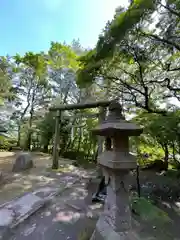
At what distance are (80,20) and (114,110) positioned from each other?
446cm

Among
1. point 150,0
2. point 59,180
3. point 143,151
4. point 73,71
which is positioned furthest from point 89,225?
point 73,71

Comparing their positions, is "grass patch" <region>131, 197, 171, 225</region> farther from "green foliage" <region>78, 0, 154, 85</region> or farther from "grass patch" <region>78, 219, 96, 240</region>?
"green foliage" <region>78, 0, 154, 85</region>

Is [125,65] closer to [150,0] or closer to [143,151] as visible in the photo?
[150,0]

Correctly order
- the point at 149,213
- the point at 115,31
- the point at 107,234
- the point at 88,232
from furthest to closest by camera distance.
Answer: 1. the point at 115,31
2. the point at 149,213
3. the point at 88,232
4. the point at 107,234

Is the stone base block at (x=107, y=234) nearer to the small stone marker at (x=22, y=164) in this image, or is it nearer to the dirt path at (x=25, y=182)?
the dirt path at (x=25, y=182)

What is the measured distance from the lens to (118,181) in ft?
6.29

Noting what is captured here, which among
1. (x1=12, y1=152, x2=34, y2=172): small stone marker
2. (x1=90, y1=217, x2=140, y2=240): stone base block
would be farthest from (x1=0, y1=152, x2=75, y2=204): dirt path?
(x1=90, y1=217, x2=140, y2=240): stone base block

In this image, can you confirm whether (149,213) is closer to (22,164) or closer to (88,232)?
(88,232)

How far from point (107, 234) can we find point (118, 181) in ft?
2.07

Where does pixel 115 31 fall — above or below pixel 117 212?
above

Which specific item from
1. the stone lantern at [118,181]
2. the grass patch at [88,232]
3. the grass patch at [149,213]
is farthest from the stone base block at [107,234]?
the grass patch at [149,213]

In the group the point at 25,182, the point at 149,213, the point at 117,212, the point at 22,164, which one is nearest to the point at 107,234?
the point at 117,212

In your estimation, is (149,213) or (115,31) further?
(115,31)

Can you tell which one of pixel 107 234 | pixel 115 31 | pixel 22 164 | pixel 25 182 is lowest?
pixel 25 182
